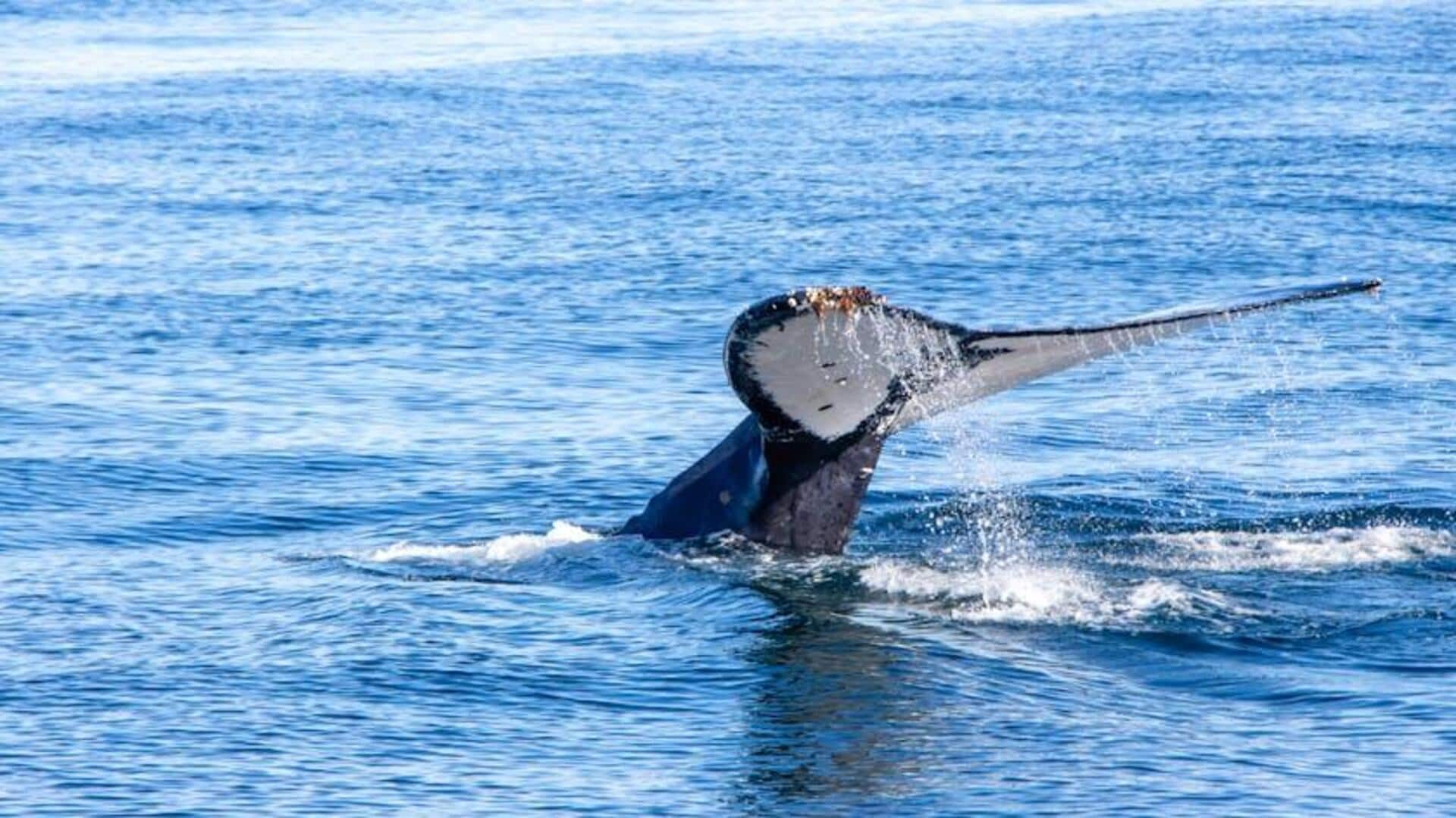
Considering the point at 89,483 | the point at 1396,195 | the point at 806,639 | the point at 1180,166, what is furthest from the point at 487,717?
the point at 1180,166

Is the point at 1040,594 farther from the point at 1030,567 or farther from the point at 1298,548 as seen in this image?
the point at 1298,548

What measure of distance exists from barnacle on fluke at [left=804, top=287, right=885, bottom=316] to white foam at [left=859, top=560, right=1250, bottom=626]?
2.25m

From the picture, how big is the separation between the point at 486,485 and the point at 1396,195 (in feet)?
44.4

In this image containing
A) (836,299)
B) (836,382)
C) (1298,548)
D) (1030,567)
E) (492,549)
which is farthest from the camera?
(492,549)

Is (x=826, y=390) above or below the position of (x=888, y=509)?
above

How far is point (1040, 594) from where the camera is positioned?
12141 millimetres

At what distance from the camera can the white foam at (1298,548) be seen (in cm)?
1277

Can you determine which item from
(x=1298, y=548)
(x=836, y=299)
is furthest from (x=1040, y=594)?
(x=836, y=299)

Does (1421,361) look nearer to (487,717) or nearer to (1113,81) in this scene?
(487,717)

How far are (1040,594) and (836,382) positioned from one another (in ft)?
6.34

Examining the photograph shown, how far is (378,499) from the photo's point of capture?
15.5m

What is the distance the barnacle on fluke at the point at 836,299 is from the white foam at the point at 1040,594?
2251 mm

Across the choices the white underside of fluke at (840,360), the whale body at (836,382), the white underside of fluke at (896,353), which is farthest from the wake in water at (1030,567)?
the white underside of fluke at (840,360)

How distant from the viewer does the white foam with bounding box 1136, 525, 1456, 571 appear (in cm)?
1277
